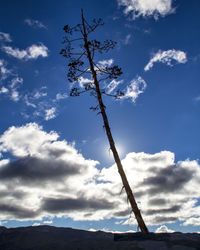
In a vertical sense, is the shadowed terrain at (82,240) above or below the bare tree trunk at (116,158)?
below

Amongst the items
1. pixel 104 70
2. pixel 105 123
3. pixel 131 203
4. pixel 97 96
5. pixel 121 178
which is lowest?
pixel 131 203

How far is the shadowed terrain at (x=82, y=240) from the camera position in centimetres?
861

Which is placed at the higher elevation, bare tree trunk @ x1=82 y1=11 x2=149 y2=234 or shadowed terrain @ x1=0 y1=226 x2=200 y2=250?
bare tree trunk @ x1=82 y1=11 x2=149 y2=234

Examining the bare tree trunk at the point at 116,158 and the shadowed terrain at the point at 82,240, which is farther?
the bare tree trunk at the point at 116,158

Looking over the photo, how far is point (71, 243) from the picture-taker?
8.94 m

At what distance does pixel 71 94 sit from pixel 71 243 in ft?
38.7

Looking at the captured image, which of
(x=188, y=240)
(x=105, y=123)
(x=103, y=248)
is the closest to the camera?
(x=103, y=248)

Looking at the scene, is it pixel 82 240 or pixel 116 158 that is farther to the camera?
pixel 116 158

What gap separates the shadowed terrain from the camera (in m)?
8.61

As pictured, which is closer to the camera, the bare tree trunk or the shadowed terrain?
the shadowed terrain

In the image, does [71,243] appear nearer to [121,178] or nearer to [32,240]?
[32,240]

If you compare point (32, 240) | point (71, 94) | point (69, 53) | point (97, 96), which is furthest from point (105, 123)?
point (32, 240)

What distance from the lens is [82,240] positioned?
914 cm

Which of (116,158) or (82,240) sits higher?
(116,158)
